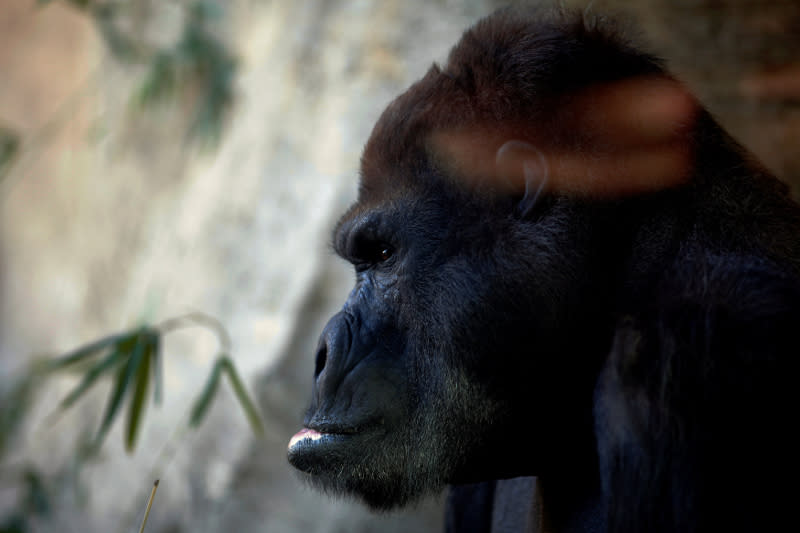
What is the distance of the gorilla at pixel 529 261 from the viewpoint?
5.62ft

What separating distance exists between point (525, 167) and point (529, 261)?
9.2 inches

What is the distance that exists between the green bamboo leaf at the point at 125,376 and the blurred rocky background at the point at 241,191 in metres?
0.65

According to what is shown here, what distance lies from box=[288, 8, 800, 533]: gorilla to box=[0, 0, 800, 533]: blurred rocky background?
111 centimetres

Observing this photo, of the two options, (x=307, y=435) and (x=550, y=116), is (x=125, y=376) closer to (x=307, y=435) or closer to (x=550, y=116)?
(x=307, y=435)

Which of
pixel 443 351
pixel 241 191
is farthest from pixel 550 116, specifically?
pixel 241 191

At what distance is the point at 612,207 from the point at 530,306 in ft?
0.93

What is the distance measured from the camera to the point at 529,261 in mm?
1752

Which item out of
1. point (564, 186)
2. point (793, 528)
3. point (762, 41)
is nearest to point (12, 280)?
point (762, 41)

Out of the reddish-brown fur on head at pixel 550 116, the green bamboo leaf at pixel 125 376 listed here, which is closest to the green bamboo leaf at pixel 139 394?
the green bamboo leaf at pixel 125 376

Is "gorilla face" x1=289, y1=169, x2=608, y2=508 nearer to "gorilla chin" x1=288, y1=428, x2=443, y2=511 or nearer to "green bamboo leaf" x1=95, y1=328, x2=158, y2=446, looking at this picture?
"gorilla chin" x1=288, y1=428, x2=443, y2=511

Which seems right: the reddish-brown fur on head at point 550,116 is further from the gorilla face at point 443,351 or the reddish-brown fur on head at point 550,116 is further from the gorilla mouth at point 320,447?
the gorilla mouth at point 320,447

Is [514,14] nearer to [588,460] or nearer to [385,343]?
[385,343]

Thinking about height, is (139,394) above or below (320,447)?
above

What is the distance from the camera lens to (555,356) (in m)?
1.75
